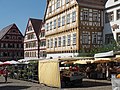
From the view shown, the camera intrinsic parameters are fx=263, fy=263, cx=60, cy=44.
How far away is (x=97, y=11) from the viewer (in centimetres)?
3478

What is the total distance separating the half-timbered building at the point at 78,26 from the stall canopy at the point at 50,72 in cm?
1028

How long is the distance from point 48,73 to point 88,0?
16.0 m

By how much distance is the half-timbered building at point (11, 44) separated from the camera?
70.2 m

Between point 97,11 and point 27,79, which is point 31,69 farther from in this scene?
point 97,11

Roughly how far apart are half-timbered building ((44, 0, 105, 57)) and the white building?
0.76 meters

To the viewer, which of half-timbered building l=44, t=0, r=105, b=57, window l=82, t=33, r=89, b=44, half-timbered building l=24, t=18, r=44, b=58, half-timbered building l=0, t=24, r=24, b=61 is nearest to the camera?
half-timbered building l=44, t=0, r=105, b=57

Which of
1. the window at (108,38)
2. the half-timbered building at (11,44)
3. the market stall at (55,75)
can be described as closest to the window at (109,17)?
the window at (108,38)

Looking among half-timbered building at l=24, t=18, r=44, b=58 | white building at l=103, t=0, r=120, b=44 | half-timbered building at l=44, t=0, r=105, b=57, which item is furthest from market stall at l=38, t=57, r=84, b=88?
half-timbered building at l=24, t=18, r=44, b=58

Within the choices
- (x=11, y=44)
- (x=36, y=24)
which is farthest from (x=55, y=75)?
(x=11, y=44)

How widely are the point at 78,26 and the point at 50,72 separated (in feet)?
43.0

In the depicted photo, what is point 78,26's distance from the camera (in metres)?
32.8

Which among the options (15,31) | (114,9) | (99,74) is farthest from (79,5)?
(15,31)

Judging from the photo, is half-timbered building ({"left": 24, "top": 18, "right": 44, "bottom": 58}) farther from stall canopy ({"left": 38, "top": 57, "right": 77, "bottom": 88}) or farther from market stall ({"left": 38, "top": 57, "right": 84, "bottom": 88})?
market stall ({"left": 38, "top": 57, "right": 84, "bottom": 88})

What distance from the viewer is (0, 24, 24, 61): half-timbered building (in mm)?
70250
